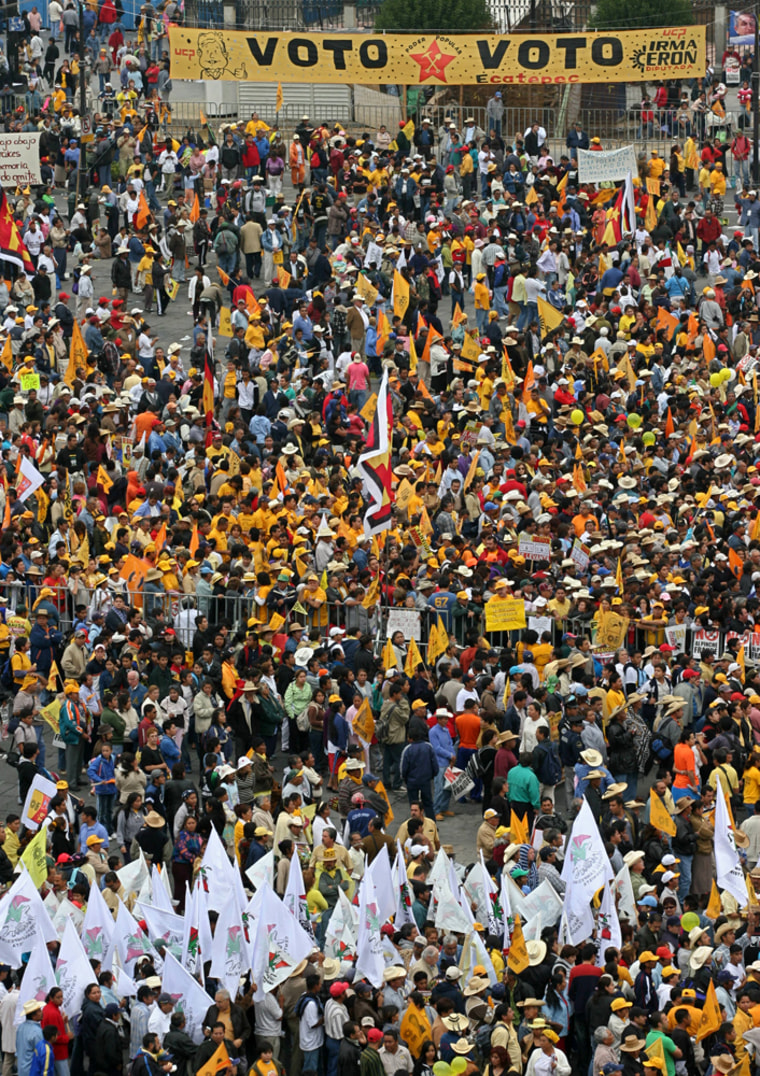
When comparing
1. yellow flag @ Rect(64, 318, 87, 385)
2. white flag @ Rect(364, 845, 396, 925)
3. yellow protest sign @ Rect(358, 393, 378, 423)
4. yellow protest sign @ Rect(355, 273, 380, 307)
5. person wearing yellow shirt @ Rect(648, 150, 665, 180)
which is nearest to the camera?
white flag @ Rect(364, 845, 396, 925)

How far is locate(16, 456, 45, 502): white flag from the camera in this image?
81.9 ft

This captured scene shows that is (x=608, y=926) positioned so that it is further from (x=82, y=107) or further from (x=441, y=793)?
(x=82, y=107)

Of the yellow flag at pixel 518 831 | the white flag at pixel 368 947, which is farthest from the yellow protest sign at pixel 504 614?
the white flag at pixel 368 947

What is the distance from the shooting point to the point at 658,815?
1922cm

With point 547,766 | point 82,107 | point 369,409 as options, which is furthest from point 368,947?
point 82,107

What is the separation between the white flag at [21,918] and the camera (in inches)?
665

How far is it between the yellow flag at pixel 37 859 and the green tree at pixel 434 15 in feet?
119

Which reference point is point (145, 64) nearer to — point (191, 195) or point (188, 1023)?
point (191, 195)

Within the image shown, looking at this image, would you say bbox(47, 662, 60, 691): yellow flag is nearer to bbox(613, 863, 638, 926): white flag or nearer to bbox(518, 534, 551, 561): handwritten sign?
bbox(518, 534, 551, 561): handwritten sign

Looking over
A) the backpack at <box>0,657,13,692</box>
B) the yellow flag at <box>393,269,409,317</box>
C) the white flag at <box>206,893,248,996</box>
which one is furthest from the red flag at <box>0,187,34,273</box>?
the white flag at <box>206,893,248,996</box>

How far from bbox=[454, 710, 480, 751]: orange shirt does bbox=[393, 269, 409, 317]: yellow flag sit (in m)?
12.2

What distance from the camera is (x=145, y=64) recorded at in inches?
1869

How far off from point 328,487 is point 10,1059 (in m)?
10.6

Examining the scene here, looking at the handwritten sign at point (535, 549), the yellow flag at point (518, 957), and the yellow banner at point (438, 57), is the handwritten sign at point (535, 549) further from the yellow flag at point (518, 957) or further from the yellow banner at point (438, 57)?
the yellow banner at point (438, 57)
